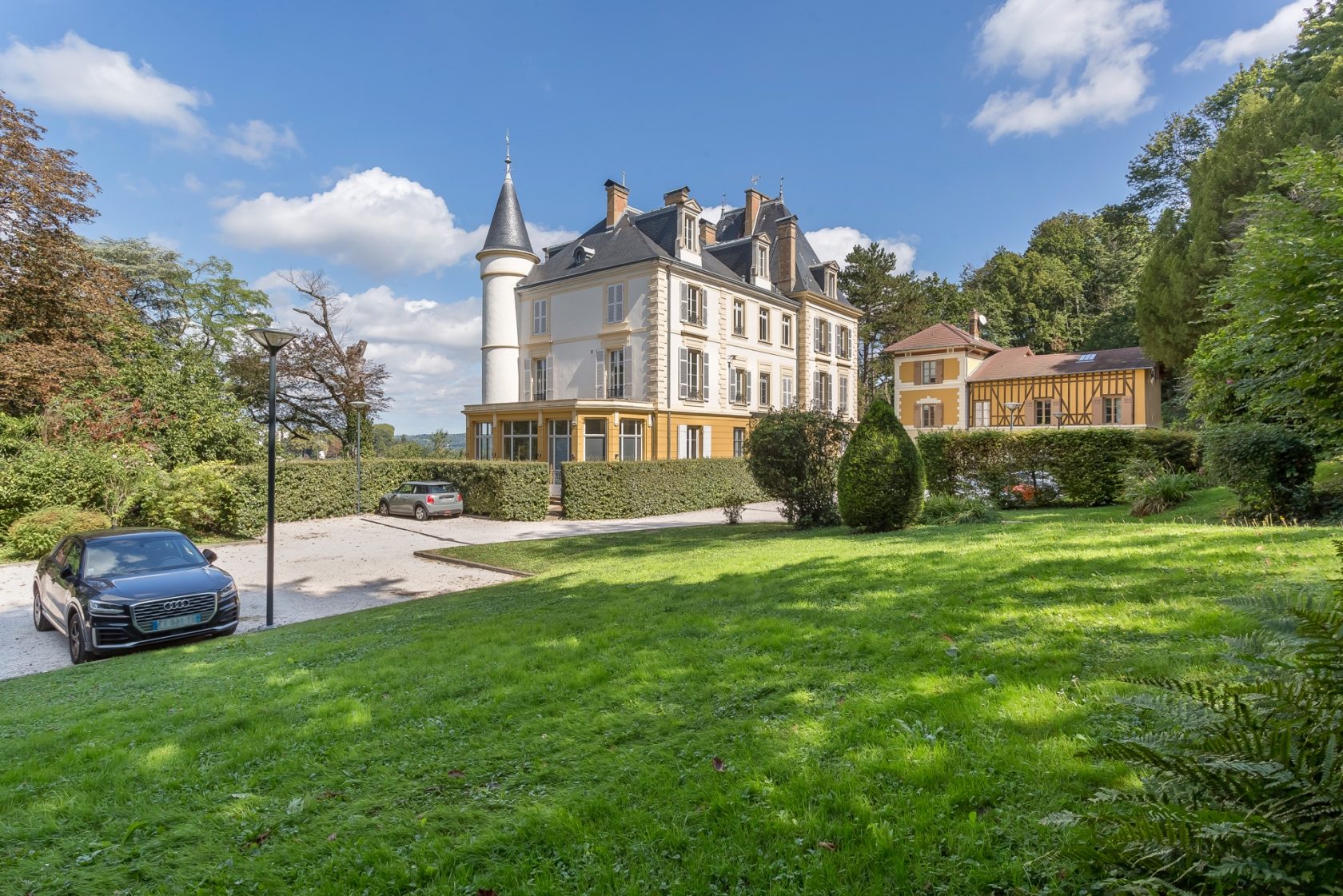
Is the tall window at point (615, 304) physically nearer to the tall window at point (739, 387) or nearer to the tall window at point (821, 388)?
the tall window at point (739, 387)

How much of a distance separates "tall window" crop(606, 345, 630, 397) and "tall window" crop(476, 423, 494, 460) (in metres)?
6.23

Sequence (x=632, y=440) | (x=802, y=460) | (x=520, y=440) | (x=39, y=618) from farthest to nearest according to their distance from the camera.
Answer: (x=520, y=440) → (x=632, y=440) → (x=802, y=460) → (x=39, y=618)

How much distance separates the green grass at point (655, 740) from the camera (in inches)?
98.0

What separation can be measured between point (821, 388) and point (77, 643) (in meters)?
34.0

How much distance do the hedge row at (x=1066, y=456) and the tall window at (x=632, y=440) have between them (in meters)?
14.5

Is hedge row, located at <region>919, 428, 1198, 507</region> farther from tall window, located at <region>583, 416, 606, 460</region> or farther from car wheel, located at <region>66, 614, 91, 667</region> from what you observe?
car wheel, located at <region>66, 614, 91, 667</region>

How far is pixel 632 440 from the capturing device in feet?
91.8

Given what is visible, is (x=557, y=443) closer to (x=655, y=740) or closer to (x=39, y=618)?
(x=39, y=618)

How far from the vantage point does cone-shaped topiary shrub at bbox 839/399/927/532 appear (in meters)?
11.4

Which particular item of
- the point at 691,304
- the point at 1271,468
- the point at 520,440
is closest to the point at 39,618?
the point at 1271,468

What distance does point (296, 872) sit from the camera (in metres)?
2.60

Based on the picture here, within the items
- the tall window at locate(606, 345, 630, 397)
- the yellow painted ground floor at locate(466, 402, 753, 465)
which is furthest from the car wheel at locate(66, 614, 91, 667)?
the tall window at locate(606, 345, 630, 397)

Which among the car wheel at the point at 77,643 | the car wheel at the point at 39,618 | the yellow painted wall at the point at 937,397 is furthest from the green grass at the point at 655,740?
the yellow painted wall at the point at 937,397

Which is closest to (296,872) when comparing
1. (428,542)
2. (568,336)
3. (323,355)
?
(428,542)
